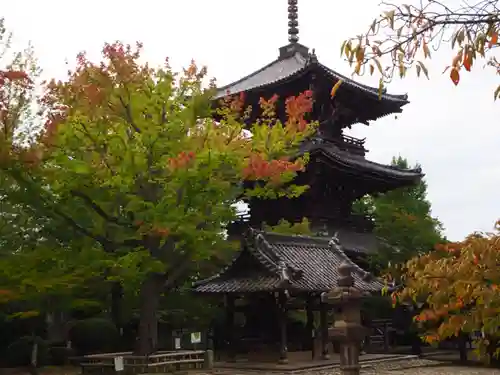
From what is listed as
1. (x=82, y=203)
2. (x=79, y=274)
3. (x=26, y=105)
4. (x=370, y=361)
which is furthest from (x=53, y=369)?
(x=370, y=361)

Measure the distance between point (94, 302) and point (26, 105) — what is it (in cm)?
822

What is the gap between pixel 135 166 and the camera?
56.1ft

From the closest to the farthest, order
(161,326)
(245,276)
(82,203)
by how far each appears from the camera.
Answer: (82,203), (245,276), (161,326)

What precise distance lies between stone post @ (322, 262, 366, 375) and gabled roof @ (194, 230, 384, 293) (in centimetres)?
875

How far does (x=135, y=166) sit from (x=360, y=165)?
1386 centimetres

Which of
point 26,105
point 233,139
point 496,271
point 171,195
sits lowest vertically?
point 496,271

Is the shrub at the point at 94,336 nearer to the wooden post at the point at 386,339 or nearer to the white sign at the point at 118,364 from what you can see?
the white sign at the point at 118,364

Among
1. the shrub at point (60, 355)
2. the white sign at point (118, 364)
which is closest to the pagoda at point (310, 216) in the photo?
the white sign at point (118, 364)

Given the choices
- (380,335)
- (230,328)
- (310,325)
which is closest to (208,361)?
(230,328)

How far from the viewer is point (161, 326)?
90.9 feet

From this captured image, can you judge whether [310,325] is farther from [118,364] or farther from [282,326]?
[118,364]

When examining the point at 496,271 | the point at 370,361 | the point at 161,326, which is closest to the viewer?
the point at 496,271

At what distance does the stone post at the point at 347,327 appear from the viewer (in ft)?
30.8

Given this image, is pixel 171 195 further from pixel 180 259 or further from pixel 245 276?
pixel 245 276
